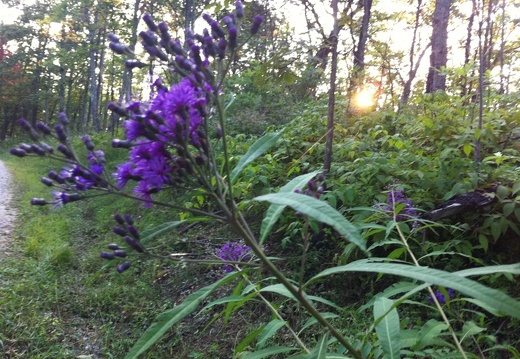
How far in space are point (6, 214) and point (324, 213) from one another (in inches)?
296

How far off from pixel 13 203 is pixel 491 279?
8.08 meters

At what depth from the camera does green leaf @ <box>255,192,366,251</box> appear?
0.80 meters

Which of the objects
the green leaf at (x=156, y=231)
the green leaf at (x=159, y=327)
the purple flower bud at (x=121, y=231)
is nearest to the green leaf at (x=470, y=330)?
the green leaf at (x=159, y=327)

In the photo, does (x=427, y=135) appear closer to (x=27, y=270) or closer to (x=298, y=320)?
(x=298, y=320)

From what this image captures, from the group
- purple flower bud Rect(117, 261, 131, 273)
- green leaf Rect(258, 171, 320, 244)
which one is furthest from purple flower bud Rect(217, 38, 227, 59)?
purple flower bud Rect(117, 261, 131, 273)

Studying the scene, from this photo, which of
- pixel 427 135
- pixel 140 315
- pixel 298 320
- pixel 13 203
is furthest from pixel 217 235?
pixel 13 203

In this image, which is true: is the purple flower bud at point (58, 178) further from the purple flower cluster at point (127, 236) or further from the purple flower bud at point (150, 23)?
the purple flower bud at point (150, 23)

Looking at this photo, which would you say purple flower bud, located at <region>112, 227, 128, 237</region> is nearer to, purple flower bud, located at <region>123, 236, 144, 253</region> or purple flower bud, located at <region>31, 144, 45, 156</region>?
purple flower bud, located at <region>123, 236, 144, 253</region>

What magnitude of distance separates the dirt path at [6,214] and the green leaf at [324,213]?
5249 mm

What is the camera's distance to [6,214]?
684 cm

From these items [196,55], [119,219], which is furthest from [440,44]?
[119,219]

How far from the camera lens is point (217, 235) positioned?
4.62 m

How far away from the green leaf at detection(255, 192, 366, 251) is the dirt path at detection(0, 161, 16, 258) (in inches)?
207

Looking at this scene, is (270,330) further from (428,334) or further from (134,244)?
(134,244)
